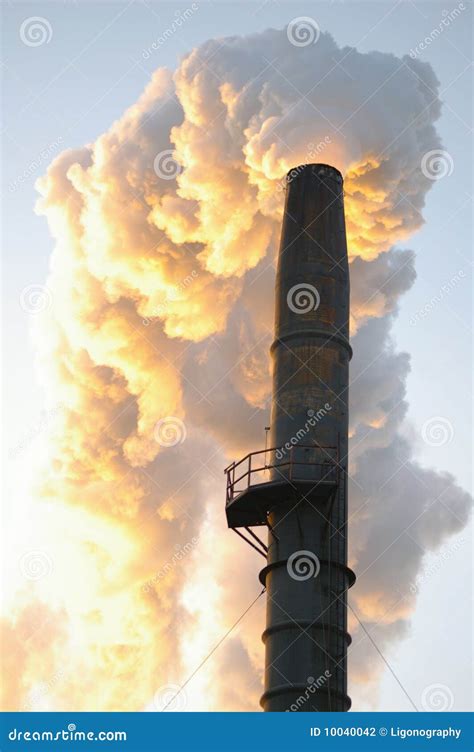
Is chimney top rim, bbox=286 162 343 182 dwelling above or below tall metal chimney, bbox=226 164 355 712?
above

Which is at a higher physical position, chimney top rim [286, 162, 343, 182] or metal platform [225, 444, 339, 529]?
chimney top rim [286, 162, 343, 182]

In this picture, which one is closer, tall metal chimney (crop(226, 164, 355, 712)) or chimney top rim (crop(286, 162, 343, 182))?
tall metal chimney (crop(226, 164, 355, 712))

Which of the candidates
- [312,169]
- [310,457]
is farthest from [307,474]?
[312,169]

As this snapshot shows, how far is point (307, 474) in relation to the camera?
3903 cm

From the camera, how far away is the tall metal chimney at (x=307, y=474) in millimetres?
37188

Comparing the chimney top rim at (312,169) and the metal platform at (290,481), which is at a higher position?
the chimney top rim at (312,169)

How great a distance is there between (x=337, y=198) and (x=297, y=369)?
6380 millimetres

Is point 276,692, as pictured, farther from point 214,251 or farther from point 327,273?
point 214,251

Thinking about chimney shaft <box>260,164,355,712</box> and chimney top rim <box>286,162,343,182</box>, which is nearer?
chimney shaft <box>260,164,355,712</box>

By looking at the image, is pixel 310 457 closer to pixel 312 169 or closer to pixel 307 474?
pixel 307 474

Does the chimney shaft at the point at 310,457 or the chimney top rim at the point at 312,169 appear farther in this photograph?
the chimney top rim at the point at 312,169

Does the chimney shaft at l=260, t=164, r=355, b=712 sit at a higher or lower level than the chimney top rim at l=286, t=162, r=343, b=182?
lower

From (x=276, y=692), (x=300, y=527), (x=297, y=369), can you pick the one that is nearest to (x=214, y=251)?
(x=297, y=369)

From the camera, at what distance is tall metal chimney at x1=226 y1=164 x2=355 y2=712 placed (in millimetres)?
37188
